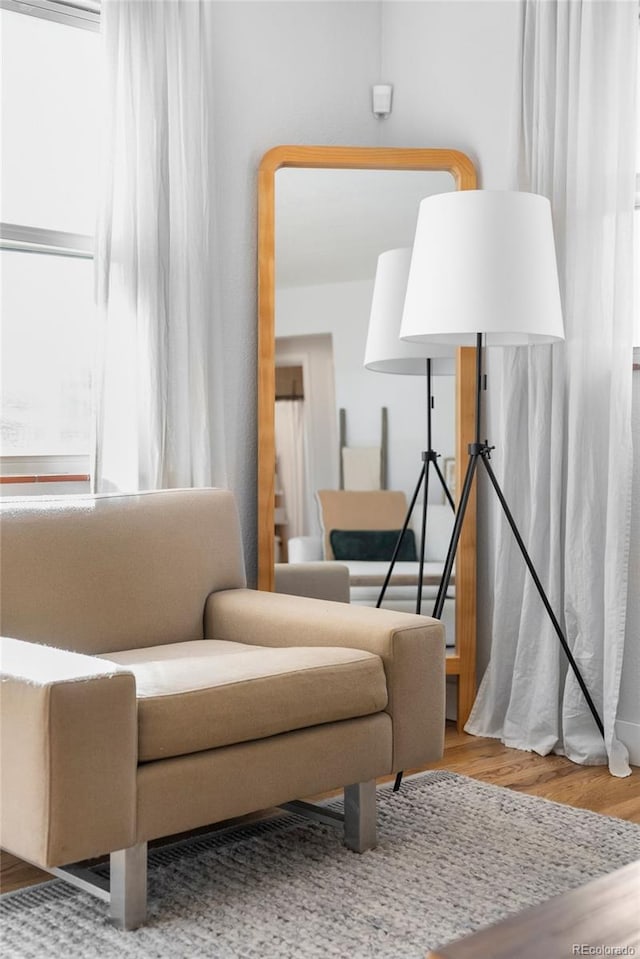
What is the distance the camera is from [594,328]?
3.24 m

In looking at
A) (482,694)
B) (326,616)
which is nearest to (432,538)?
(482,694)

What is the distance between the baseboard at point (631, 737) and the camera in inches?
127

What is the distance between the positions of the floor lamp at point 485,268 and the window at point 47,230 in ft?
3.20

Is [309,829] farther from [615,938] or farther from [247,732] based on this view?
[615,938]

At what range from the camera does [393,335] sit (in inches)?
136

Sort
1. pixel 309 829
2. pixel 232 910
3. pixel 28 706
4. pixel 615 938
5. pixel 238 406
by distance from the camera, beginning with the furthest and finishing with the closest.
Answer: pixel 238 406, pixel 309 829, pixel 232 910, pixel 28 706, pixel 615 938

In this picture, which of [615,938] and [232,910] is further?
[232,910]

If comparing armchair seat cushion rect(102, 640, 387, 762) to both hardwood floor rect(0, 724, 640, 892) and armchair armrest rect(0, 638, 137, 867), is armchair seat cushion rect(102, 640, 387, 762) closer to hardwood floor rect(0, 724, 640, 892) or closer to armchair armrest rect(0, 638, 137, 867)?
armchair armrest rect(0, 638, 137, 867)

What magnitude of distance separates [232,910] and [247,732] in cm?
35

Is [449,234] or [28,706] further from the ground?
[449,234]

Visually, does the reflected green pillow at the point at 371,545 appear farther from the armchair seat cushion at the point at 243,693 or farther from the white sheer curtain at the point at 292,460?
the armchair seat cushion at the point at 243,693

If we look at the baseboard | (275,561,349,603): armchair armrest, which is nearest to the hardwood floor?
the baseboard

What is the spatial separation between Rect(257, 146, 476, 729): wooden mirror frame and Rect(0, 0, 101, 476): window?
1.83 ft

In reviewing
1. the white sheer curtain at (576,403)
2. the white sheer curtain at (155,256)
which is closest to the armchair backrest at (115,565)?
the white sheer curtain at (155,256)
